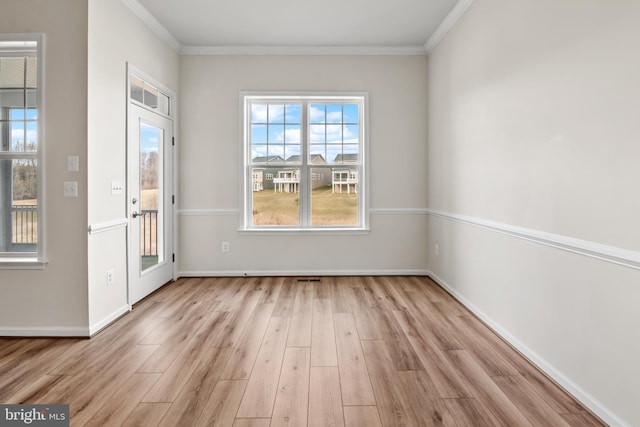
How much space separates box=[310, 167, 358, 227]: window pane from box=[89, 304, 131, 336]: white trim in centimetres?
245

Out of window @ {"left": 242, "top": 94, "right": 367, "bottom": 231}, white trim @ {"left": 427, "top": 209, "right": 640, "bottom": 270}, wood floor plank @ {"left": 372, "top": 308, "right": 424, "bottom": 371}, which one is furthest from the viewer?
window @ {"left": 242, "top": 94, "right": 367, "bottom": 231}

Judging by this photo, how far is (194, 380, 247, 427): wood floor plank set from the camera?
1891mm

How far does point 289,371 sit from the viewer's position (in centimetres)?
241

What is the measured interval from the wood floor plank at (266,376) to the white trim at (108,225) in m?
1.64

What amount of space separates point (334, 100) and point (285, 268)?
2.35 metres

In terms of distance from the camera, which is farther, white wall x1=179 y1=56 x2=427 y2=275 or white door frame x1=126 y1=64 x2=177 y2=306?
white wall x1=179 y1=56 x2=427 y2=275

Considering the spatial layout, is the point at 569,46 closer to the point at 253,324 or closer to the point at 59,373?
the point at 253,324

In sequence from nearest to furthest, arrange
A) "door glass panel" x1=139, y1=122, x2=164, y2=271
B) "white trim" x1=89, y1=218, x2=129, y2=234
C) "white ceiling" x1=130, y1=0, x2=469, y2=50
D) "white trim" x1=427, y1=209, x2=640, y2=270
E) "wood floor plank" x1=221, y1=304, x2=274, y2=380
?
1. "white trim" x1=427, y1=209, x2=640, y2=270
2. "wood floor plank" x1=221, y1=304, x2=274, y2=380
3. "white trim" x1=89, y1=218, x2=129, y2=234
4. "white ceiling" x1=130, y1=0, x2=469, y2=50
5. "door glass panel" x1=139, y1=122, x2=164, y2=271

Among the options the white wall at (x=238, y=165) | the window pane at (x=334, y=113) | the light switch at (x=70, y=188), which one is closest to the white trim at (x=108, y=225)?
the light switch at (x=70, y=188)

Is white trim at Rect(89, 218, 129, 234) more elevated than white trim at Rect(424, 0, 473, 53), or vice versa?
white trim at Rect(424, 0, 473, 53)

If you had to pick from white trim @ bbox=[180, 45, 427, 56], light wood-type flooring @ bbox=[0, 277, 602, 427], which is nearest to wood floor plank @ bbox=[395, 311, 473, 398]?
light wood-type flooring @ bbox=[0, 277, 602, 427]

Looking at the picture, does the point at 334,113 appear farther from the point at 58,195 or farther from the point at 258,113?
the point at 58,195

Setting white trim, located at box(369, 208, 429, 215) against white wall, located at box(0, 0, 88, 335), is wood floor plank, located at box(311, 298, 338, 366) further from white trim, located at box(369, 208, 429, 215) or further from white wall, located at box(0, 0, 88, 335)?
white wall, located at box(0, 0, 88, 335)

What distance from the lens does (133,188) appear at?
148 inches
